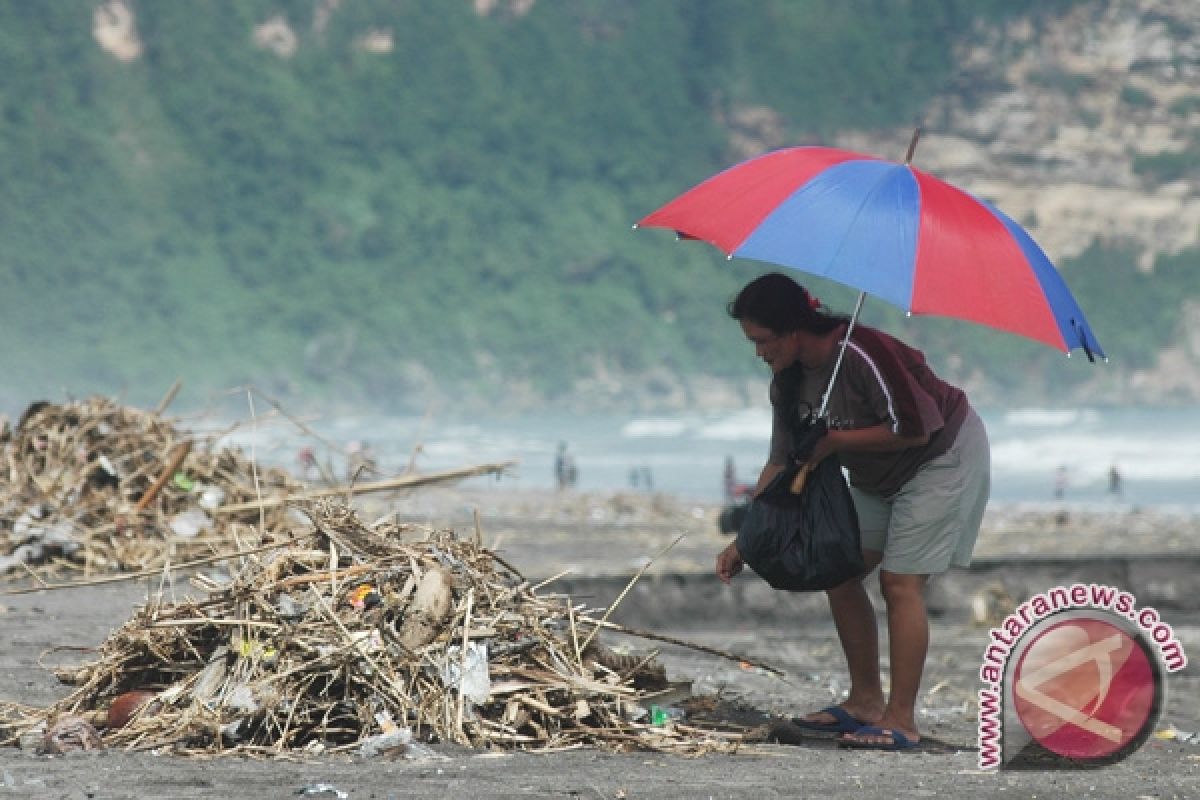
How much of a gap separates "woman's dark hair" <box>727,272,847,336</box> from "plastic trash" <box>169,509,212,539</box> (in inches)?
194

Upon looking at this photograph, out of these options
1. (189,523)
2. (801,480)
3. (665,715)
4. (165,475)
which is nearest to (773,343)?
(801,480)

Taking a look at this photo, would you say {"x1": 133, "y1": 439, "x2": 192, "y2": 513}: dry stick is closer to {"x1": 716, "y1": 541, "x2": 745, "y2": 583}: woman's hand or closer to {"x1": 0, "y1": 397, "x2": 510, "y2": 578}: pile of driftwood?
{"x1": 0, "y1": 397, "x2": 510, "y2": 578}: pile of driftwood

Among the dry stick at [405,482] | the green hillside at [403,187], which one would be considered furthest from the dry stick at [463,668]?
the green hillside at [403,187]

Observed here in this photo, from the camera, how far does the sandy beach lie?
14.5 ft

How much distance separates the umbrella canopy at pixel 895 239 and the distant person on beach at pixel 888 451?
19 centimetres

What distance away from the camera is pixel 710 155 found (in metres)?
114

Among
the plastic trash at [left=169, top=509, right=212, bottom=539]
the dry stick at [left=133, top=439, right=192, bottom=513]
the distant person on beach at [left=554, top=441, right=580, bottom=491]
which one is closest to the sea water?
the distant person on beach at [left=554, top=441, right=580, bottom=491]

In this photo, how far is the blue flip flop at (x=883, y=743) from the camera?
546 centimetres

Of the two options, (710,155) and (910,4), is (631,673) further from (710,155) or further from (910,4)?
(910,4)

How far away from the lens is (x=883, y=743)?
5.46m

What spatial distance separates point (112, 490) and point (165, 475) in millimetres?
309

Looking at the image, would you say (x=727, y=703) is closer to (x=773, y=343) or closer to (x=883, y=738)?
(x=883, y=738)

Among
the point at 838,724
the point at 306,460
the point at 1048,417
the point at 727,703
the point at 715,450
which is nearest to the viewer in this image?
the point at 838,724

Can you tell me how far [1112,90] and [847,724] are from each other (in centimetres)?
11893
